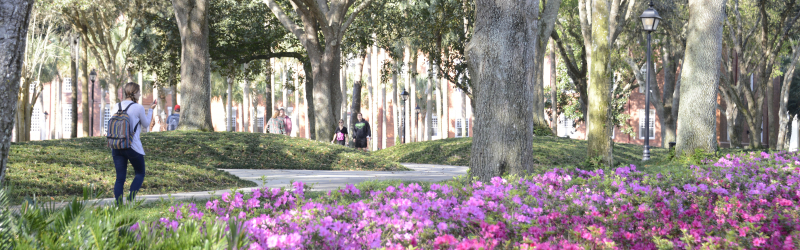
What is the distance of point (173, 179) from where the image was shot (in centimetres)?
929

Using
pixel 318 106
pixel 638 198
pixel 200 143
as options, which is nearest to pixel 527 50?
pixel 638 198

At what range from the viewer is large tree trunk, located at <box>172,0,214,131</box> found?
→ 53.5 feet

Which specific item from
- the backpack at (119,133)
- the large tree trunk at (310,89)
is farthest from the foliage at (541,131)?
the backpack at (119,133)

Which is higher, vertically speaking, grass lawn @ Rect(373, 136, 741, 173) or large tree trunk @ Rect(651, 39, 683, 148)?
large tree trunk @ Rect(651, 39, 683, 148)

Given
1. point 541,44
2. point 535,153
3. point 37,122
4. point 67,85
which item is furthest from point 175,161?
point 37,122

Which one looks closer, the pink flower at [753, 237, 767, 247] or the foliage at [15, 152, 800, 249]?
the foliage at [15, 152, 800, 249]

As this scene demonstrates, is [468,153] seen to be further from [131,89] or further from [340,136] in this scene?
[131,89]

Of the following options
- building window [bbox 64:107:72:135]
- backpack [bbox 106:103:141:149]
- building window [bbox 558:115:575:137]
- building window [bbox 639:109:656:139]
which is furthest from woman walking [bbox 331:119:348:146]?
building window [bbox 64:107:72:135]

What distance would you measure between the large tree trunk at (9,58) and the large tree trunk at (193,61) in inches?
491

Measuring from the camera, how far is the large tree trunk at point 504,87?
666 centimetres

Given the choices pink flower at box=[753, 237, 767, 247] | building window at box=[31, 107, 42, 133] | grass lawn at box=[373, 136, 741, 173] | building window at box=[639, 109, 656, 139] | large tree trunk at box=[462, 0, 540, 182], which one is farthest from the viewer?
building window at box=[31, 107, 42, 133]

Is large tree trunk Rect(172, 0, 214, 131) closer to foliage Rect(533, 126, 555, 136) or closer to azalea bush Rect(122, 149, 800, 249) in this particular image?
foliage Rect(533, 126, 555, 136)

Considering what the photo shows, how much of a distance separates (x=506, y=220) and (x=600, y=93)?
24.7 feet

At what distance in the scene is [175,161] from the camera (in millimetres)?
11797
